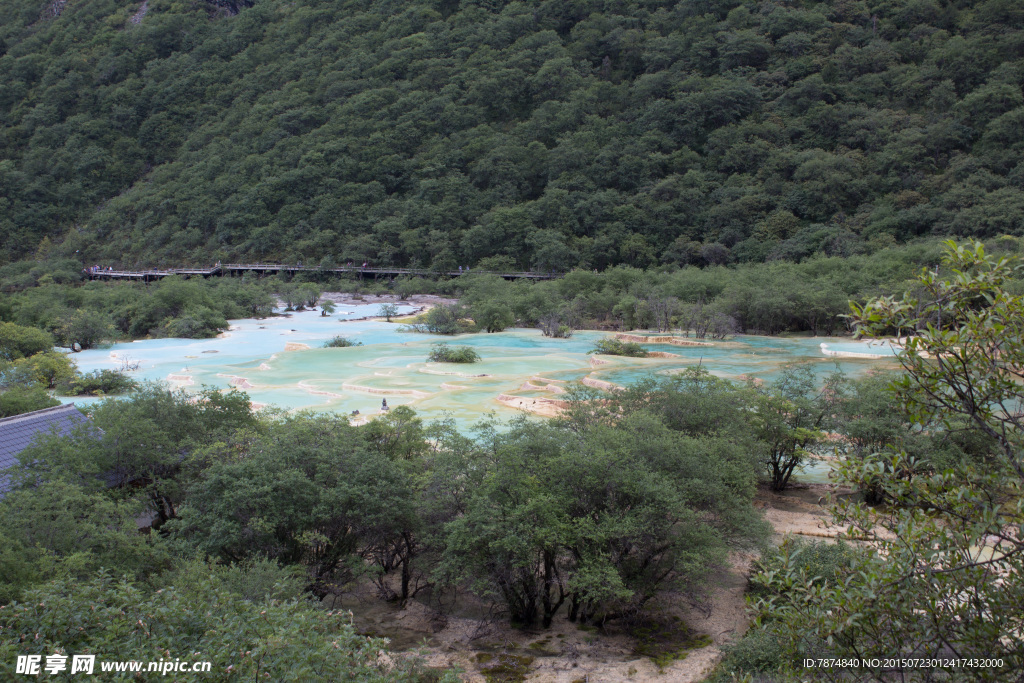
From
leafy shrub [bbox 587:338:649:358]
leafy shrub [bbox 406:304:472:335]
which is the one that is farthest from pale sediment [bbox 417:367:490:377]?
leafy shrub [bbox 406:304:472:335]

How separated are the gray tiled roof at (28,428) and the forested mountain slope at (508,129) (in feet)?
184

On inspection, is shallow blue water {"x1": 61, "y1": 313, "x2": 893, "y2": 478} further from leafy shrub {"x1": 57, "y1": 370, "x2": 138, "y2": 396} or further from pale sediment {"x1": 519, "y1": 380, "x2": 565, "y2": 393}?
leafy shrub {"x1": 57, "y1": 370, "x2": 138, "y2": 396}

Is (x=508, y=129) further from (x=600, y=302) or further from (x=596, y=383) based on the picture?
(x=596, y=383)

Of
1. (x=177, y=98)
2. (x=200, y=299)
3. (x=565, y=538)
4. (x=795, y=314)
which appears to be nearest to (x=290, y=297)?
(x=200, y=299)

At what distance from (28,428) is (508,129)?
88728 millimetres

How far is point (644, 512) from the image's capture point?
31.3 feet

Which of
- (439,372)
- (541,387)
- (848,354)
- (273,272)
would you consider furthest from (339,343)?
(273,272)

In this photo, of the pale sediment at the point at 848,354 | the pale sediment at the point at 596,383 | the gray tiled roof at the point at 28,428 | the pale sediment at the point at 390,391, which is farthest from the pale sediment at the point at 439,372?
the pale sediment at the point at 848,354

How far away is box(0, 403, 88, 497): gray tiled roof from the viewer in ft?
35.4

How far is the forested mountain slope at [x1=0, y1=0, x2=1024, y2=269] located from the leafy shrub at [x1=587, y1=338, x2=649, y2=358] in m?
30.9

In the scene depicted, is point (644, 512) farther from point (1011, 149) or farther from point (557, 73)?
point (557, 73)

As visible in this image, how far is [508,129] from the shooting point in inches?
3730

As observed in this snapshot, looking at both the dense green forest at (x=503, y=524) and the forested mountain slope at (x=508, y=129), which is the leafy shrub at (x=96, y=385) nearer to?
the dense green forest at (x=503, y=524)

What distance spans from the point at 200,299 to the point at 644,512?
38473mm
